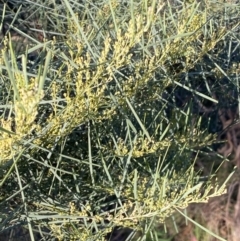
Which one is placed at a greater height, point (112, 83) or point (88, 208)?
point (112, 83)

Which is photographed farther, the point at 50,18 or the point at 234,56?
the point at 234,56

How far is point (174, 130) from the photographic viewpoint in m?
1.03

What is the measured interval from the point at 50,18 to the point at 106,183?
1.43ft

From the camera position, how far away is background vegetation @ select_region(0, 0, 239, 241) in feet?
2.25

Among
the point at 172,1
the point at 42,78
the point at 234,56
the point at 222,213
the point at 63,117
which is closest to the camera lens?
the point at 42,78

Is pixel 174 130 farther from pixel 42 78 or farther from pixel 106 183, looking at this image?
pixel 42 78

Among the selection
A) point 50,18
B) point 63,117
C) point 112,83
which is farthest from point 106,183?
point 50,18

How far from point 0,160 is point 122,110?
294mm

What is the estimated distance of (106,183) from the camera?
914 mm

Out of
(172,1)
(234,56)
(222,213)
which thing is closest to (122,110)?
(172,1)

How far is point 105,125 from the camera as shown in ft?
3.04

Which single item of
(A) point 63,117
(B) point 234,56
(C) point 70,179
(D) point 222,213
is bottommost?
(D) point 222,213

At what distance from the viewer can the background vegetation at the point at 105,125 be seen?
69 cm

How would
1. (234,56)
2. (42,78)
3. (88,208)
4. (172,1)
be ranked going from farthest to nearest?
(234,56), (172,1), (88,208), (42,78)
